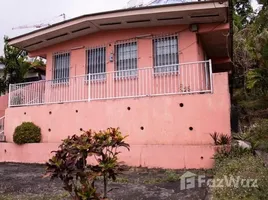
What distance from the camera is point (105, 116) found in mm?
10016

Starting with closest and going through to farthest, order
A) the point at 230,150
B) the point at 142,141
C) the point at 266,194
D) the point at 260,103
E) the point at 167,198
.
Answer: the point at 266,194
the point at 167,198
the point at 230,150
the point at 142,141
the point at 260,103

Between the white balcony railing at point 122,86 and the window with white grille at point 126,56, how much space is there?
0.38m

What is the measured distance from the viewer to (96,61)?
39.4ft

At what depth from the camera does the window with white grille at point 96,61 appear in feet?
38.8

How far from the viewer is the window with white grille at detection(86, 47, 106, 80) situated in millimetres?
11820

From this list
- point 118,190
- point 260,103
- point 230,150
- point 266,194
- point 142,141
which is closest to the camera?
point 266,194

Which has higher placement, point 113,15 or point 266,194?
point 113,15

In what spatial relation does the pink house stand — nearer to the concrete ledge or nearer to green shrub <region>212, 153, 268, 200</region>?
the concrete ledge

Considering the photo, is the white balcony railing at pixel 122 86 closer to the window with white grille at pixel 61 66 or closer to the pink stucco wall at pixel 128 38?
the window with white grille at pixel 61 66

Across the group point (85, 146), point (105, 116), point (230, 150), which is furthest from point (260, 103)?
point (85, 146)

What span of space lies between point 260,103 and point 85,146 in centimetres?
928

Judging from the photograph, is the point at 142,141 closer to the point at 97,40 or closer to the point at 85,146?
the point at 97,40

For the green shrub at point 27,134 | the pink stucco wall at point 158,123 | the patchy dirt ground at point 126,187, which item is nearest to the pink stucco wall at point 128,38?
the pink stucco wall at point 158,123

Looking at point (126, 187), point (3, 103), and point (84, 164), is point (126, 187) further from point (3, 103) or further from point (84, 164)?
point (3, 103)
